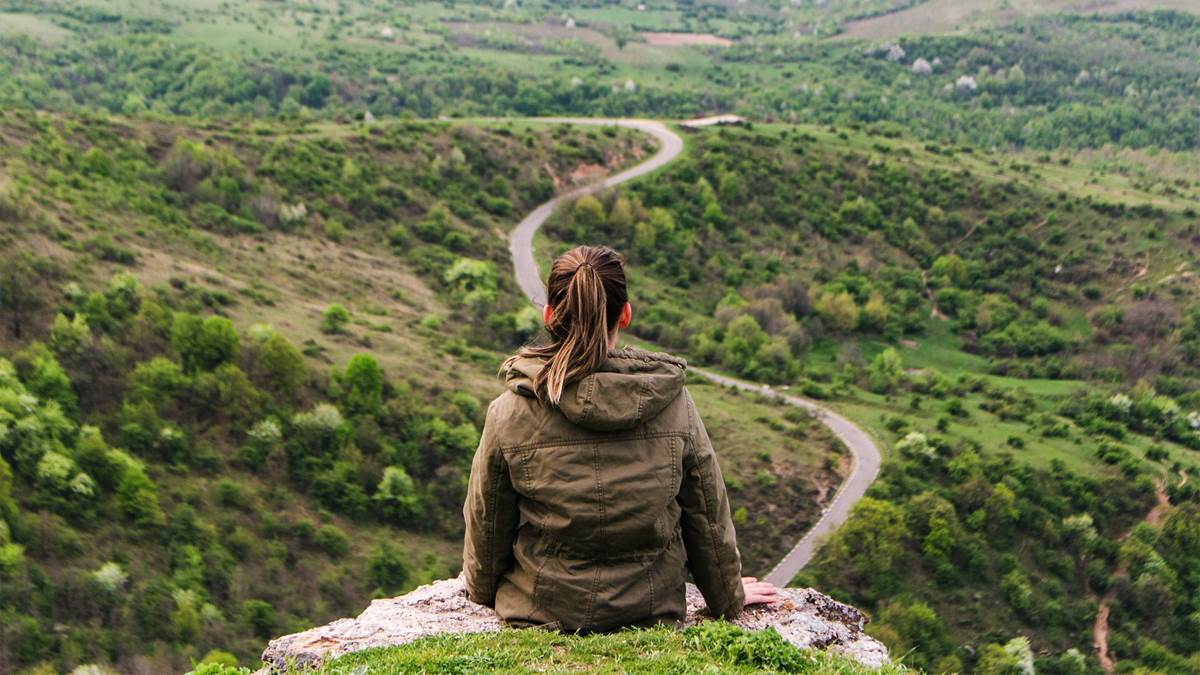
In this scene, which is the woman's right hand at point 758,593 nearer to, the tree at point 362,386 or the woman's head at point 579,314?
the woman's head at point 579,314

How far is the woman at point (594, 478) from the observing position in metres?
7.05

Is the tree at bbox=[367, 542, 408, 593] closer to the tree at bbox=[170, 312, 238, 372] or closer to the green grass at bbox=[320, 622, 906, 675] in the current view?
the tree at bbox=[170, 312, 238, 372]

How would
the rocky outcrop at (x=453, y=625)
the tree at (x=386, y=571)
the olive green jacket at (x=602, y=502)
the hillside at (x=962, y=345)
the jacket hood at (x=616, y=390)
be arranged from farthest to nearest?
the hillside at (x=962, y=345)
the tree at (x=386, y=571)
the rocky outcrop at (x=453, y=625)
the olive green jacket at (x=602, y=502)
the jacket hood at (x=616, y=390)

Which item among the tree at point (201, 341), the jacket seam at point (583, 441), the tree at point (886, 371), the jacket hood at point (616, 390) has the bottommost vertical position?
the tree at point (886, 371)

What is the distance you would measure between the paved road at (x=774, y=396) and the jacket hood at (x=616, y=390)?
267 inches

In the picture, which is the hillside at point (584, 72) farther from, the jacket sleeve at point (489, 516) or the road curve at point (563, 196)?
the jacket sleeve at point (489, 516)

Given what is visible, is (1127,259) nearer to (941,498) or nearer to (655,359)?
(941,498)

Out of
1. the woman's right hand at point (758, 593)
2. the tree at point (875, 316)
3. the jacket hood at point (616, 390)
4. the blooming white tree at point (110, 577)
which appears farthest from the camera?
the tree at point (875, 316)

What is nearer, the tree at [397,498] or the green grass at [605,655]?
the green grass at [605,655]

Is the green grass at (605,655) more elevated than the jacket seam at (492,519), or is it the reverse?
the jacket seam at (492,519)

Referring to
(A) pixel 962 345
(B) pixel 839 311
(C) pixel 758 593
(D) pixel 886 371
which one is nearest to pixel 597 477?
(C) pixel 758 593

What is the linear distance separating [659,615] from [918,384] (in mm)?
63359

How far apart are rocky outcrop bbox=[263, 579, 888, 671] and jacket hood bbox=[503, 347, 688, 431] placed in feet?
8.53

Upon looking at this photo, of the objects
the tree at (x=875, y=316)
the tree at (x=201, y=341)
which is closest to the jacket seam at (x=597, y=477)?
the tree at (x=201, y=341)
